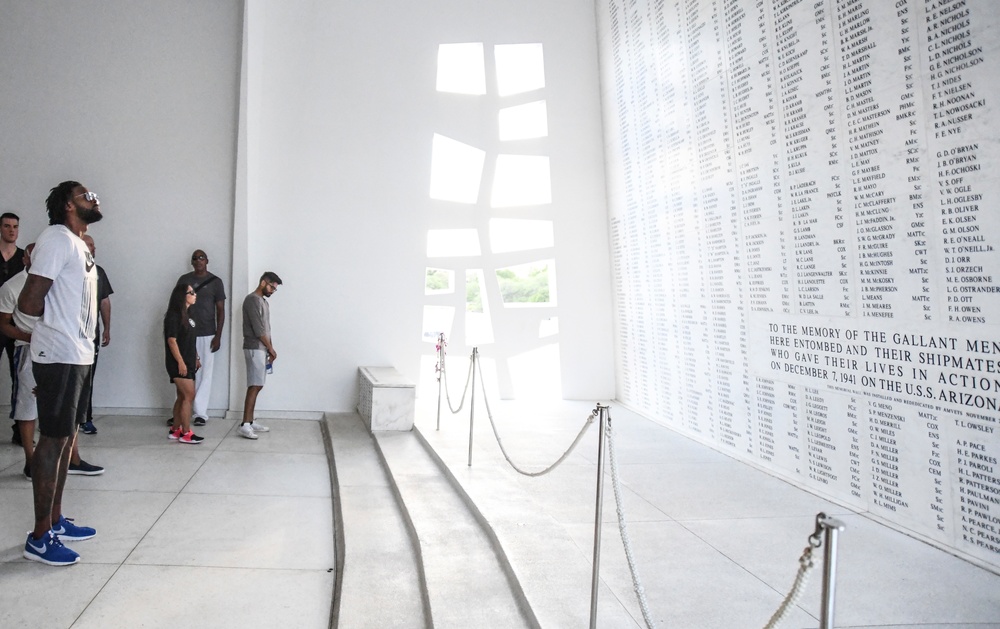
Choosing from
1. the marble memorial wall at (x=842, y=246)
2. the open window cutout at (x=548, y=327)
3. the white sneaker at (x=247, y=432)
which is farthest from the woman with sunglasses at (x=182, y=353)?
the marble memorial wall at (x=842, y=246)

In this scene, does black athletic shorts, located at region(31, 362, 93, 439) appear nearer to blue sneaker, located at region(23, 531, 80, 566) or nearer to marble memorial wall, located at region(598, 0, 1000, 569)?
blue sneaker, located at region(23, 531, 80, 566)

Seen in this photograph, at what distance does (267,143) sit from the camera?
748cm

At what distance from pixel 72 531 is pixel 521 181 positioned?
233 inches

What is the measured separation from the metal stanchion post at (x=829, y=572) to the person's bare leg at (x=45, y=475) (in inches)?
137

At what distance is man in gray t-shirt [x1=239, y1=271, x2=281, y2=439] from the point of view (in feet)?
20.7

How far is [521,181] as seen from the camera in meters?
8.05

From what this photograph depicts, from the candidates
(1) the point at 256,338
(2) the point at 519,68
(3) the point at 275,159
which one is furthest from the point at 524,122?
(1) the point at 256,338

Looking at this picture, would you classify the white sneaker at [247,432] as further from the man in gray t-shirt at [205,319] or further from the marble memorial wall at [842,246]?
the marble memorial wall at [842,246]

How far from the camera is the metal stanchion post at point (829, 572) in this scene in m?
1.33

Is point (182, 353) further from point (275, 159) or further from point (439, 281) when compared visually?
point (439, 281)

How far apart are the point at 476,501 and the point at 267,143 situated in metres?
5.40

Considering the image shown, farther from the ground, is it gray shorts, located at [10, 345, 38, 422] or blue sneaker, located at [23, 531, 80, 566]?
gray shorts, located at [10, 345, 38, 422]

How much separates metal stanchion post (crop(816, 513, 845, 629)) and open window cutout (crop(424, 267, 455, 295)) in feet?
21.8

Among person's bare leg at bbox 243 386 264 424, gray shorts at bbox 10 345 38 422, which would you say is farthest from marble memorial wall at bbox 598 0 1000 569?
gray shorts at bbox 10 345 38 422
